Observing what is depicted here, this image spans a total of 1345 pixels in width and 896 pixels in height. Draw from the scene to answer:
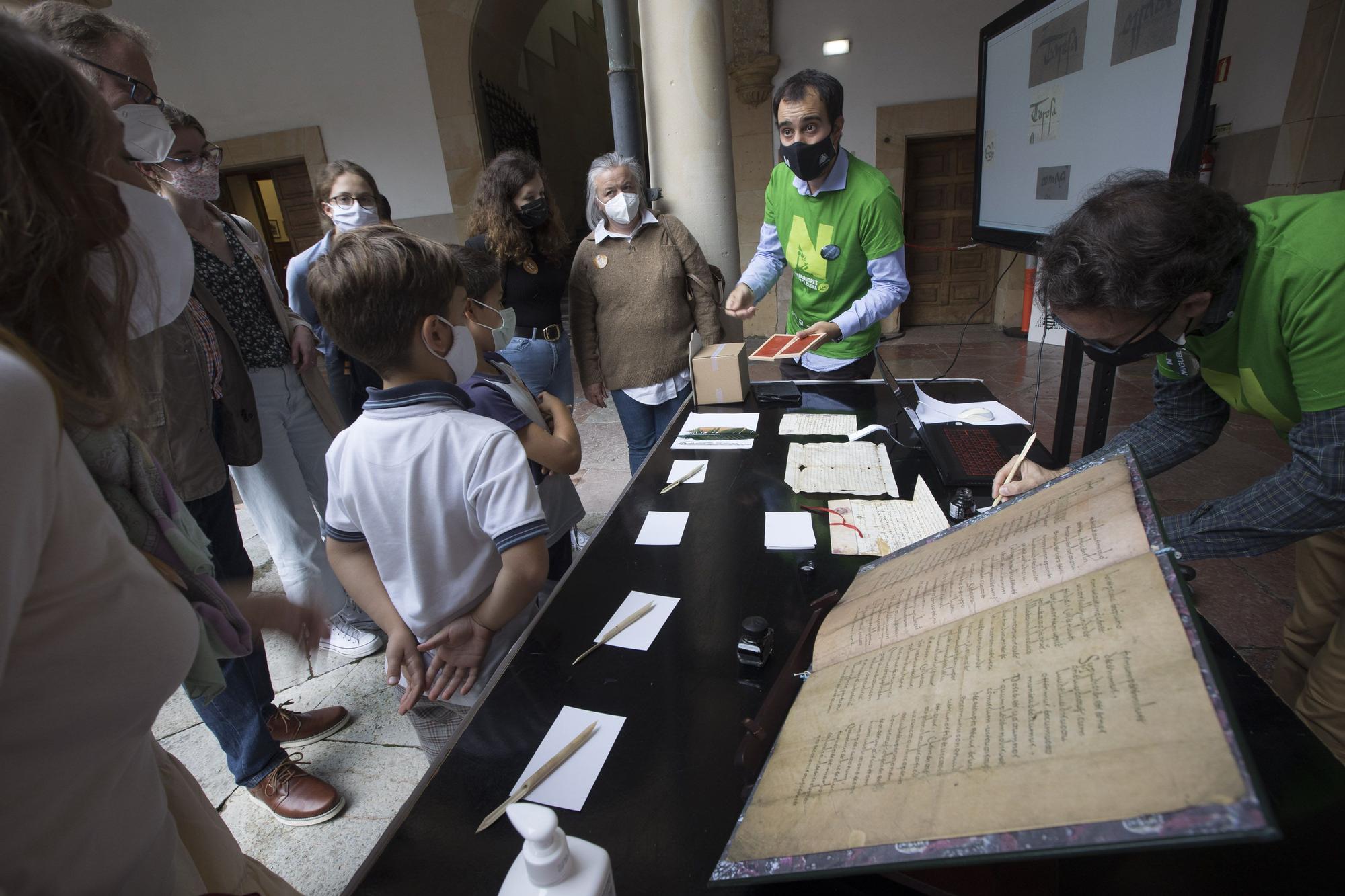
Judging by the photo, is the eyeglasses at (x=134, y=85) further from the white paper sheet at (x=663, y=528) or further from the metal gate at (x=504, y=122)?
the metal gate at (x=504, y=122)

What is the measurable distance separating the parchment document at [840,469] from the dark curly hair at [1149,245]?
61cm

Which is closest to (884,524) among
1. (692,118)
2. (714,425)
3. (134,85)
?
(714,425)

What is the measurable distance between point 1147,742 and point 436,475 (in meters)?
1.11

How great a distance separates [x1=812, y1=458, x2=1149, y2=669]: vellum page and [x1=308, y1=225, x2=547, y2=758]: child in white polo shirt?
62 centimetres

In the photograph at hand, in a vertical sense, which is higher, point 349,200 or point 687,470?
point 349,200

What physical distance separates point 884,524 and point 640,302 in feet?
5.11

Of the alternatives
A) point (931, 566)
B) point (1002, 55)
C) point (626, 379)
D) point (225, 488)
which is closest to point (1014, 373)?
point (1002, 55)

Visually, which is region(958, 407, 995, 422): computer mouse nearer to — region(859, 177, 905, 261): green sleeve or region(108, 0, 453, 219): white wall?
region(859, 177, 905, 261): green sleeve

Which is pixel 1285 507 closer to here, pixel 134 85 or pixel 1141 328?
pixel 1141 328

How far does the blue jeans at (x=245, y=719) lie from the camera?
162 centimetres

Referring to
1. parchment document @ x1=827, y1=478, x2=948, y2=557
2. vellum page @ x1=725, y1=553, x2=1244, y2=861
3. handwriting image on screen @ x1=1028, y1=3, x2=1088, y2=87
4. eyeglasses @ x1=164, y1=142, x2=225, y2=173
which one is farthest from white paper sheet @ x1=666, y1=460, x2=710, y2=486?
handwriting image on screen @ x1=1028, y1=3, x2=1088, y2=87

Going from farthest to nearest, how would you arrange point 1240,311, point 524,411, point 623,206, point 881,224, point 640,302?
point 640,302 → point 623,206 → point 881,224 → point 524,411 → point 1240,311

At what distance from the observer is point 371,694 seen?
7.33 ft

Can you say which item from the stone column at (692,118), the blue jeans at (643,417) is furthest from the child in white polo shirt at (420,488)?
the stone column at (692,118)
